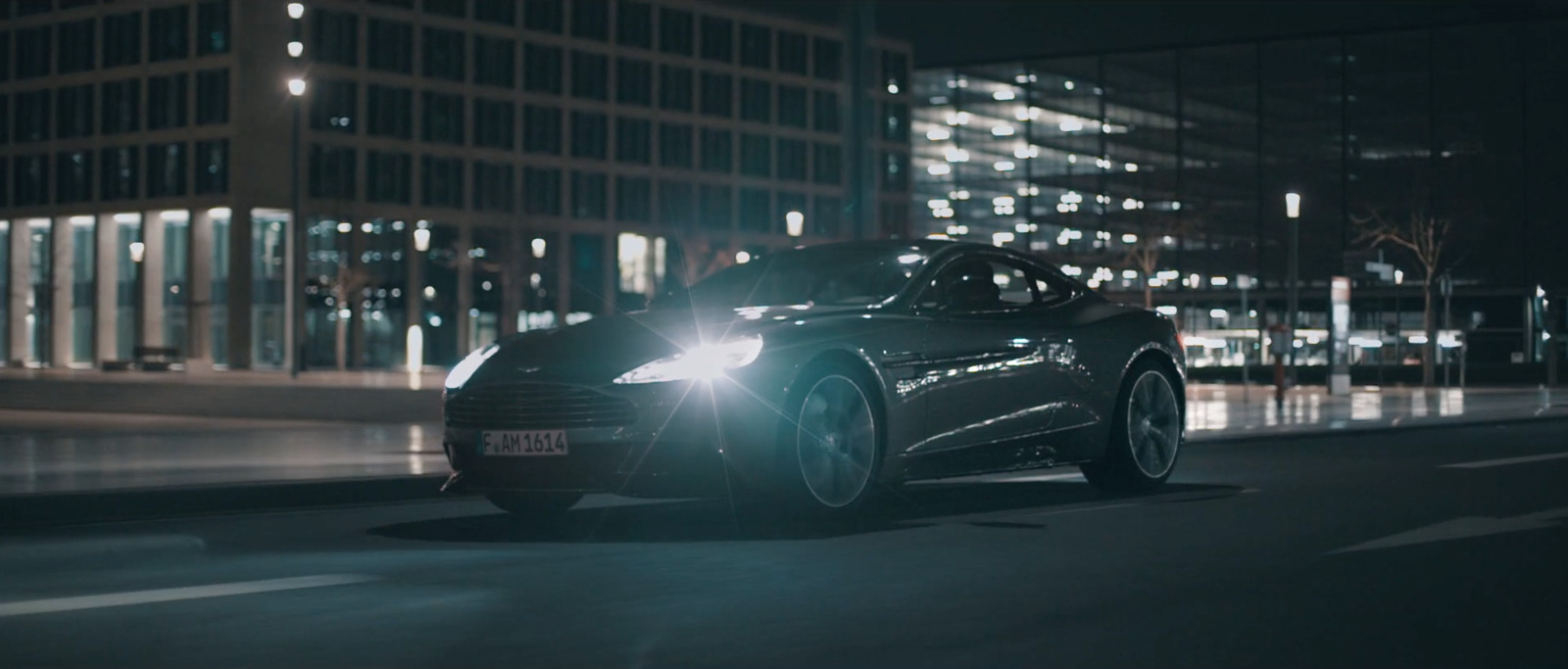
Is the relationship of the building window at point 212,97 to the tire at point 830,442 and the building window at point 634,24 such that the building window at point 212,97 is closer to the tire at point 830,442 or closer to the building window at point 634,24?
the building window at point 634,24

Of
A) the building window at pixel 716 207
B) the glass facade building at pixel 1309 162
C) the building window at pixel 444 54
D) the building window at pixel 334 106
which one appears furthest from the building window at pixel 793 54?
the building window at pixel 334 106

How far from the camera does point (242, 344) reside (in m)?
85.0

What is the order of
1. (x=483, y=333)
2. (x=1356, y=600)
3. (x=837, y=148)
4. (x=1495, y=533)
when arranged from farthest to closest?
(x=837, y=148), (x=483, y=333), (x=1495, y=533), (x=1356, y=600)

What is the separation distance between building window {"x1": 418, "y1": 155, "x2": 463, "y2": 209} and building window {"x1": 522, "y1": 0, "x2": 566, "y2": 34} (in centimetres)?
723

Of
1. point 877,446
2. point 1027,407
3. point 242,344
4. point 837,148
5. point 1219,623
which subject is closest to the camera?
point 1219,623

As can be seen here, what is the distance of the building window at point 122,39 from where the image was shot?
85.9 m

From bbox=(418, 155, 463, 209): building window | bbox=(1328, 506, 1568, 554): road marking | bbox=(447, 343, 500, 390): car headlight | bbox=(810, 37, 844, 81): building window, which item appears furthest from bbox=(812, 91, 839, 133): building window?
bbox=(447, 343, 500, 390): car headlight

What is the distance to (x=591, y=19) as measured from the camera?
93.9 meters

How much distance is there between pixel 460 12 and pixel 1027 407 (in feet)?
264

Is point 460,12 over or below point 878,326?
over

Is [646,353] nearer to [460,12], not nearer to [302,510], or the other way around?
[302,510]

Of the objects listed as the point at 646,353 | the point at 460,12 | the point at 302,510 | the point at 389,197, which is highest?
the point at 460,12

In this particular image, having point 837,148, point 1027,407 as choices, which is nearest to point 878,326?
point 1027,407

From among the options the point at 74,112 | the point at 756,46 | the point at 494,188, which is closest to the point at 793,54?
the point at 756,46
